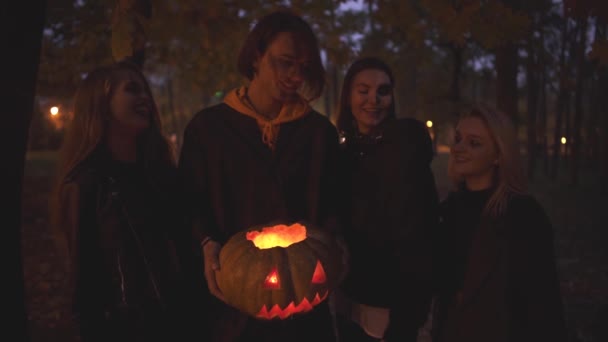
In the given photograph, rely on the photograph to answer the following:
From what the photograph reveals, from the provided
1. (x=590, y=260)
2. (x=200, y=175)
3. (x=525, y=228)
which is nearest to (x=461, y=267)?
(x=525, y=228)

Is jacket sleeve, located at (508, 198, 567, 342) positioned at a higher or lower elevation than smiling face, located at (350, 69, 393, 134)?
lower

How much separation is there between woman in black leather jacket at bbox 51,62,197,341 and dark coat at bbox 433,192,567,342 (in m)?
1.95

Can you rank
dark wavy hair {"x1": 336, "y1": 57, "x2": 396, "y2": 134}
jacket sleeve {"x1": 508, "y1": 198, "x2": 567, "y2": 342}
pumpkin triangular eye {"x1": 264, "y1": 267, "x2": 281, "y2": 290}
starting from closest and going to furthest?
pumpkin triangular eye {"x1": 264, "y1": 267, "x2": 281, "y2": 290}, jacket sleeve {"x1": 508, "y1": 198, "x2": 567, "y2": 342}, dark wavy hair {"x1": 336, "y1": 57, "x2": 396, "y2": 134}

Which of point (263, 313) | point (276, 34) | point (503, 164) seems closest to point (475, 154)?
point (503, 164)

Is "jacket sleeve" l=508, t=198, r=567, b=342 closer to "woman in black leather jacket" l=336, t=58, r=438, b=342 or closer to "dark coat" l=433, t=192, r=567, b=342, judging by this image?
"dark coat" l=433, t=192, r=567, b=342

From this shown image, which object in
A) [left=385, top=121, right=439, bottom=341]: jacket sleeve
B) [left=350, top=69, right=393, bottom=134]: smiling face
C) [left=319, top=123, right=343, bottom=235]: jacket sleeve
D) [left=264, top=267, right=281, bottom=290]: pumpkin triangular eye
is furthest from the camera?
[left=350, top=69, right=393, bottom=134]: smiling face

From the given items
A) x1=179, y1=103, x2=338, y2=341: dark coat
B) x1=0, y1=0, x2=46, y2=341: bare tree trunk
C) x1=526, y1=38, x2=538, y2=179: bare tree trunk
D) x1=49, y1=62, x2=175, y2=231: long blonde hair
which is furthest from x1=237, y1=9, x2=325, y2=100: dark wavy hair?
x1=526, y1=38, x2=538, y2=179: bare tree trunk

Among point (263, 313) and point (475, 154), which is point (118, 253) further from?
point (475, 154)

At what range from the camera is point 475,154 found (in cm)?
252

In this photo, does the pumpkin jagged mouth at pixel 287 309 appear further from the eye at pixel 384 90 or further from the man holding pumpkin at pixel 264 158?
the eye at pixel 384 90

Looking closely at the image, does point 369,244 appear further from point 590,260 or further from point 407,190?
point 590,260

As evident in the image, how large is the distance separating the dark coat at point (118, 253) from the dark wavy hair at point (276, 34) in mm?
1148

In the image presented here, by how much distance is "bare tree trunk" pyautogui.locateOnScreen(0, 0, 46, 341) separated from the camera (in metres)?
2.49

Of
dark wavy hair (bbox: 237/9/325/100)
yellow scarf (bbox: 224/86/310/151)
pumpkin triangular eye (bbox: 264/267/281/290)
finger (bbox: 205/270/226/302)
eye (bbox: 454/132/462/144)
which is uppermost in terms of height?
dark wavy hair (bbox: 237/9/325/100)
